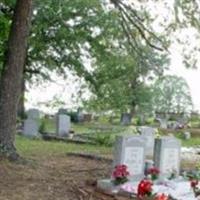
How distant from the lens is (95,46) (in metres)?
23.8

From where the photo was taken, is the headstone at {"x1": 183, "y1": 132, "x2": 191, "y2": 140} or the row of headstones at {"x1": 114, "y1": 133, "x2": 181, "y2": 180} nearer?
the row of headstones at {"x1": 114, "y1": 133, "x2": 181, "y2": 180}

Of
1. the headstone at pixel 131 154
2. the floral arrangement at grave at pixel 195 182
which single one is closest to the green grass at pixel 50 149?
the headstone at pixel 131 154

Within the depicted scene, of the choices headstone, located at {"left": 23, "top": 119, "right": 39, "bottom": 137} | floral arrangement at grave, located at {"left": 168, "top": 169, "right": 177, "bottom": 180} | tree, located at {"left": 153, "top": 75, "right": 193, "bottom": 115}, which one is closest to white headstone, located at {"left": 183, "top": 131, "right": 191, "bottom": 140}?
headstone, located at {"left": 23, "top": 119, "right": 39, "bottom": 137}

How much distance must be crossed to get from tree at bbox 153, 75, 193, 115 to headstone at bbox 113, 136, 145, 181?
137 feet

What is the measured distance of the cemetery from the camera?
8031 mm

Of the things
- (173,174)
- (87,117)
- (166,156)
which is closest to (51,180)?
(173,174)

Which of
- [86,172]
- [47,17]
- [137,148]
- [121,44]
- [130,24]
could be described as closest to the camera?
[137,148]

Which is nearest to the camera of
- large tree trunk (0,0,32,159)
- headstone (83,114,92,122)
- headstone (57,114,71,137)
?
large tree trunk (0,0,32,159)

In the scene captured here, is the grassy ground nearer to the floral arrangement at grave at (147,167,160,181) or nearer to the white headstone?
the floral arrangement at grave at (147,167,160,181)

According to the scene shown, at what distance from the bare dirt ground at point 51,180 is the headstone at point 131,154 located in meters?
0.59

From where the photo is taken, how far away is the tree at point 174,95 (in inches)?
2024

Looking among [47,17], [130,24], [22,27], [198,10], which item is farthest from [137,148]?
[47,17]

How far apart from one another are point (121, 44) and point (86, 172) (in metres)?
8.67

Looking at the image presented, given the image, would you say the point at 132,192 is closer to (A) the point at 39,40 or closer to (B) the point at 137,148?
(B) the point at 137,148
